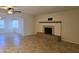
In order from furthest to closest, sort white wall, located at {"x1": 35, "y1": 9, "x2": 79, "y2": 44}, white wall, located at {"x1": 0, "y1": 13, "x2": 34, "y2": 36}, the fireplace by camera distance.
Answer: the fireplace
white wall, located at {"x1": 35, "y1": 9, "x2": 79, "y2": 44}
white wall, located at {"x1": 0, "y1": 13, "x2": 34, "y2": 36}

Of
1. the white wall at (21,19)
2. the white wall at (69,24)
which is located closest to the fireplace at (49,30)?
the white wall at (69,24)

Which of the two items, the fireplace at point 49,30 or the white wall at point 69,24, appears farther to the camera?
the fireplace at point 49,30

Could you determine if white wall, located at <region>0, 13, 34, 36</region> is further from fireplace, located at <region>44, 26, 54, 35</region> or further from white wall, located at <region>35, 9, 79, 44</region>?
fireplace, located at <region>44, 26, 54, 35</region>

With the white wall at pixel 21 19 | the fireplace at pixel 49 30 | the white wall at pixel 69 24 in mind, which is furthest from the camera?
the fireplace at pixel 49 30

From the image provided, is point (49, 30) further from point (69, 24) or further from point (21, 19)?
point (21, 19)

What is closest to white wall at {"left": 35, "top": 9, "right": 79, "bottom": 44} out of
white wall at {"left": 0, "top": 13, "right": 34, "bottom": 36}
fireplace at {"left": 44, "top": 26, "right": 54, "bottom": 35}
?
fireplace at {"left": 44, "top": 26, "right": 54, "bottom": 35}

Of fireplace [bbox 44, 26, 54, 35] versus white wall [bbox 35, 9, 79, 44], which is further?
fireplace [bbox 44, 26, 54, 35]

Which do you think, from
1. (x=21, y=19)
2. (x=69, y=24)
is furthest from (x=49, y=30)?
(x=21, y=19)

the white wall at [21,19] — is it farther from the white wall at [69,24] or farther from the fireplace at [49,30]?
the fireplace at [49,30]
